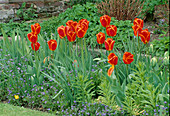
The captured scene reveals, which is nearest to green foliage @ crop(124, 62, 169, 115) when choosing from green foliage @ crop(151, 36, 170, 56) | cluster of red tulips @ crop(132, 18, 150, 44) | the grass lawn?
cluster of red tulips @ crop(132, 18, 150, 44)

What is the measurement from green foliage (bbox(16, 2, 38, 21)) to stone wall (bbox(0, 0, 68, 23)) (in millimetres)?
98

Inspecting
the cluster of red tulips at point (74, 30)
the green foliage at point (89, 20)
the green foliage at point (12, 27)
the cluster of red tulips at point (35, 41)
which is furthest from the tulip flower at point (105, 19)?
the green foliage at point (12, 27)

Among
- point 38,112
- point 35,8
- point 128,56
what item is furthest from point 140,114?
point 35,8

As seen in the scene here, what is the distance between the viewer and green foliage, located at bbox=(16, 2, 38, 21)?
277 inches

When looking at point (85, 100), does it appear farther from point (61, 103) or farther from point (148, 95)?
point (148, 95)

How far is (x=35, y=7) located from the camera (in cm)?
738

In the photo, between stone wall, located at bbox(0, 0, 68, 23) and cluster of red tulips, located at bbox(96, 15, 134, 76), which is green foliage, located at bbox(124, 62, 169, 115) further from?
stone wall, located at bbox(0, 0, 68, 23)

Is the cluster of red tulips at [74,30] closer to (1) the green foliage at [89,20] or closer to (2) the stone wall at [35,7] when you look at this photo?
(1) the green foliage at [89,20]

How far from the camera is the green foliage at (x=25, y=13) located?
277 inches

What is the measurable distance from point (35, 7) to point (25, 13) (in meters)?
0.41

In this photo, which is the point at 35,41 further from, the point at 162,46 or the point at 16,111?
the point at 162,46

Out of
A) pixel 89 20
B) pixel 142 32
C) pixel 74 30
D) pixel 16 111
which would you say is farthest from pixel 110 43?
pixel 89 20

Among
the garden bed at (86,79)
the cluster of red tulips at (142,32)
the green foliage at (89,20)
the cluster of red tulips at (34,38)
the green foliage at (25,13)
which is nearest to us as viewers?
the garden bed at (86,79)

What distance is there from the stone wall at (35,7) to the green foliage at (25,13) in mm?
98
